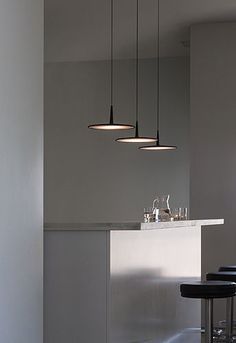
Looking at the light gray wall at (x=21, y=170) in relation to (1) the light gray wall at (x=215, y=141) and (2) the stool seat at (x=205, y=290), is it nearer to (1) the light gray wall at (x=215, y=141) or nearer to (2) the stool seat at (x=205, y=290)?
(2) the stool seat at (x=205, y=290)

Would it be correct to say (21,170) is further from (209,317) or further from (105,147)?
(105,147)

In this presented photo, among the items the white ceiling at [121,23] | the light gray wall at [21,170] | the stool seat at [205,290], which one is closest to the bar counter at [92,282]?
the light gray wall at [21,170]

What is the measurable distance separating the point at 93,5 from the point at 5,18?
3.76 metres

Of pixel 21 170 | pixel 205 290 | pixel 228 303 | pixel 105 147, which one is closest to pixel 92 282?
pixel 21 170

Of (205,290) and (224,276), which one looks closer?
(205,290)

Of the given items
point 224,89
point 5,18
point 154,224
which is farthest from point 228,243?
point 5,18

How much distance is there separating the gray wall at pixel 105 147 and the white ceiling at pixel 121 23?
0.44m

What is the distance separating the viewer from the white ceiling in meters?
7.19

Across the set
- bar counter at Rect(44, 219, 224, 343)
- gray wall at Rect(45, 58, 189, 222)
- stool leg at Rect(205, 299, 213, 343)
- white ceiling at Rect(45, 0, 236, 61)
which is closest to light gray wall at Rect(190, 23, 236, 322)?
white ceiling at Rect(45, 0, 236, 61)

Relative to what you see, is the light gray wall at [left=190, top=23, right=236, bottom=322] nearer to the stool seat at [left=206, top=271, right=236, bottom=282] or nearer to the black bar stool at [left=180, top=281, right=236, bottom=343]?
the stool seat at [left=206, top=271, right=236, bottom=282]

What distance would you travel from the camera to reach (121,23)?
791 cm

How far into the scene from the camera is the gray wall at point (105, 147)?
9.68m

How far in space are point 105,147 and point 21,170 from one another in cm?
615

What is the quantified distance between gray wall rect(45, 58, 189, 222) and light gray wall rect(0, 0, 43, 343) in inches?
223
